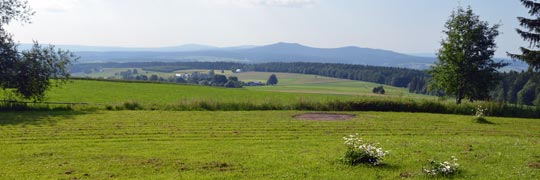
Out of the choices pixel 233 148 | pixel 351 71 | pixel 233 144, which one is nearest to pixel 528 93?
pixel 233 144

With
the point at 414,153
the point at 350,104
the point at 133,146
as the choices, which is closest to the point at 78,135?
the point at 133,146

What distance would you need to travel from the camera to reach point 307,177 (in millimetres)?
10375

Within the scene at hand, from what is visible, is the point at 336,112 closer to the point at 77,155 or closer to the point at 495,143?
the point at 495,143

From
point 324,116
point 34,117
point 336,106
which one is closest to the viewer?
point 34,117

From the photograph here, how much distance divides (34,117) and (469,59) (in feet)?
121

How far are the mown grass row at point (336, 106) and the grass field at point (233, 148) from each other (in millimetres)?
5191

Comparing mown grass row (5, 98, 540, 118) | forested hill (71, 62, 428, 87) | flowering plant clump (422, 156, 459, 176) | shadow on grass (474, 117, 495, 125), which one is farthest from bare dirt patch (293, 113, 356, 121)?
forested hill (71, 62, 428, 87)

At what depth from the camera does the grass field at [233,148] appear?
36.2 feet

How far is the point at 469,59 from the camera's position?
1645 inches

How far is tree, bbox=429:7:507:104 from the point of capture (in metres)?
41.9

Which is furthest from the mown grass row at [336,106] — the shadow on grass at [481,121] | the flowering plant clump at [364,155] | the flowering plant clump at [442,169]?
the flowering plant clump at [442,169]

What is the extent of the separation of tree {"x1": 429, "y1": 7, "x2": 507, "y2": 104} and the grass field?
57.4ft

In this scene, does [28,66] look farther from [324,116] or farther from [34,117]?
[324,116]

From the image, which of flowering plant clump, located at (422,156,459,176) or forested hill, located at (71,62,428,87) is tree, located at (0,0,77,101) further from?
forested hill, located at (71,62,428,87)
